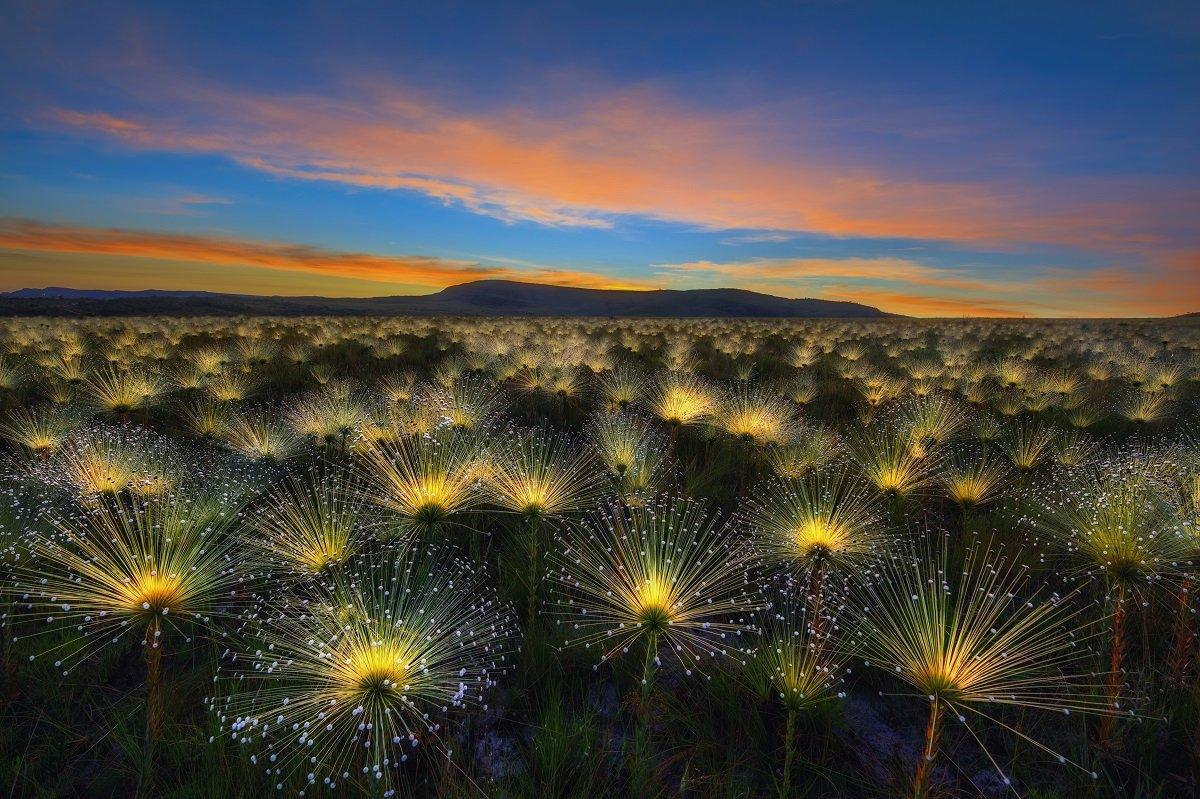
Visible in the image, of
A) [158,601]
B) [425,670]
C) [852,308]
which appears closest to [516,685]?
[425,670]

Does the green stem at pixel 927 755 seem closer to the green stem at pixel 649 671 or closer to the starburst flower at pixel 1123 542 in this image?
the green stem at pixel 649 671

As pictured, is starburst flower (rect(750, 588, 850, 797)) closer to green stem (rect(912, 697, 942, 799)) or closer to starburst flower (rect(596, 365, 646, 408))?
green stem (rect(912, 697, 942, 799))

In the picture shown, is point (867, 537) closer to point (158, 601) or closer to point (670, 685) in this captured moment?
point (670, 685)

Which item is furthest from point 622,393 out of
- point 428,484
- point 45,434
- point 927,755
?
point 45,434

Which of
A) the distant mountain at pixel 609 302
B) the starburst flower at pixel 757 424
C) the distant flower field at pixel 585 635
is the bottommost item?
the distant flower field at pixel 585 635

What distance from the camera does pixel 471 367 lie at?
1472 centimetres

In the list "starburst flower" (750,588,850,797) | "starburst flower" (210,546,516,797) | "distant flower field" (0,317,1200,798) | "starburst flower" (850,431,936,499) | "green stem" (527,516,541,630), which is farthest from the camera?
"starburst flower" (850,431,936,499)

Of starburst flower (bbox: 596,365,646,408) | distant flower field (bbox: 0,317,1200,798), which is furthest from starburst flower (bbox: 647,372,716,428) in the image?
distant flower field (bbox: 0,317,1200,798)

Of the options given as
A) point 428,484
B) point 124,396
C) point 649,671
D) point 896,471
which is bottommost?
point 649,671

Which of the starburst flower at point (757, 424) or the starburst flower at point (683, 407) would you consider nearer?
the starburst flower at point (757, 424)

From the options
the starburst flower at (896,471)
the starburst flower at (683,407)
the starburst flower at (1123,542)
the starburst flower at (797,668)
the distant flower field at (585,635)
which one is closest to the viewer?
the starburst flower at (797,668)

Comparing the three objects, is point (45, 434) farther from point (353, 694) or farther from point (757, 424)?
point (757, 424)

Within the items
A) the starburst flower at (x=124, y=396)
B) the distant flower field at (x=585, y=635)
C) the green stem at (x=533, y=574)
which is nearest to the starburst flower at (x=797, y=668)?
the distant flower field at (x=585, y=635)

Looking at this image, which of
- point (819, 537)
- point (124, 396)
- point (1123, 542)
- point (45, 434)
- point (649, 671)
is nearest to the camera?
point (649, 671)
